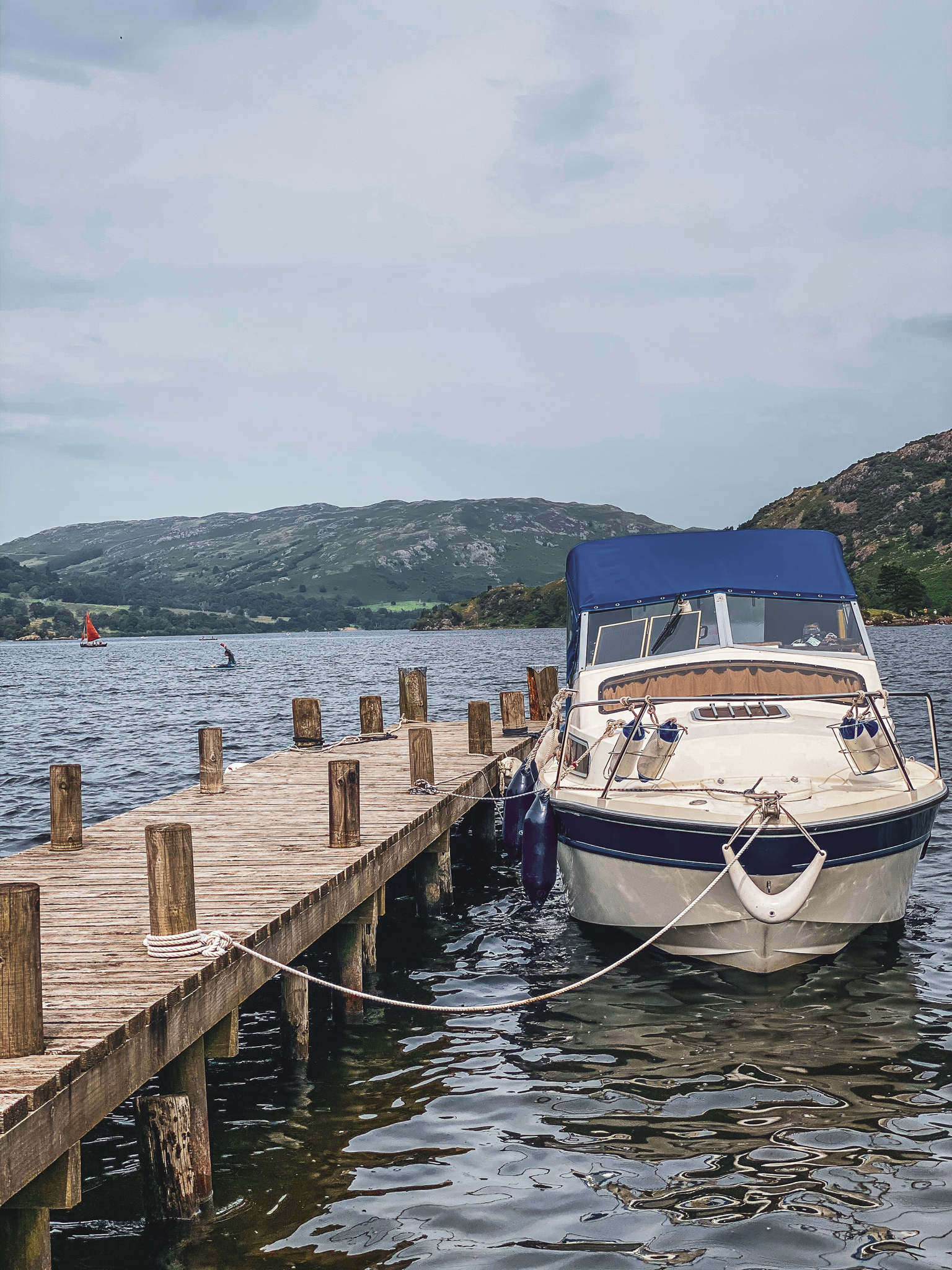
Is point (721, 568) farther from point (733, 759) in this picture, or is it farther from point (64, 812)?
point (64, 812)

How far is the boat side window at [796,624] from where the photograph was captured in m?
12.4

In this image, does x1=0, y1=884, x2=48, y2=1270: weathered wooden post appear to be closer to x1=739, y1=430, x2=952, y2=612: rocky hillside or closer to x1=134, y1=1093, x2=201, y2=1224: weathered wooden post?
x1=134, y1=1093, x2=201, y2=1224: weathered wooden post

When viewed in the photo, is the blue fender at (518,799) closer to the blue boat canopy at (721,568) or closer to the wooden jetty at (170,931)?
the wooden jetty at (170,931)

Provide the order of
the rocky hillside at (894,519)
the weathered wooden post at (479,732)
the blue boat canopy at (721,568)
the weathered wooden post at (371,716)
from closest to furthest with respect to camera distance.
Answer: the blue boat canopy at (721,568)
the weathered wooden post at (479,732)
the weathered wooden post at (371,716)
the rocky hillside at (894,519)

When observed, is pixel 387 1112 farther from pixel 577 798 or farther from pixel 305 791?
pixel 305 791

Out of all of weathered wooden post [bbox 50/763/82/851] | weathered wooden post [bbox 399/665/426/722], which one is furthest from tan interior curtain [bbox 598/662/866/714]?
weathered wooden post [bbox 399/665/426/722]

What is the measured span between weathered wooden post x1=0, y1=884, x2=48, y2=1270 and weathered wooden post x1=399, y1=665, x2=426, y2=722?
17.4 metres

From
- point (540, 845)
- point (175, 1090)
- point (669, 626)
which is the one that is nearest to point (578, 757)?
point (540, 845)

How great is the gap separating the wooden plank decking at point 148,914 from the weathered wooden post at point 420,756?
0.29 metres

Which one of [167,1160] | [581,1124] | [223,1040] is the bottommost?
[581,1124]

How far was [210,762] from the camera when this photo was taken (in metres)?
14.7

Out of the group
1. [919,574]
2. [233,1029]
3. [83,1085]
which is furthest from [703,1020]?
[919,574]

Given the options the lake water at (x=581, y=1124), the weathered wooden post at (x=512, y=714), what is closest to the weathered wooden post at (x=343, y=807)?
the lake water at (x=581, y=1124)

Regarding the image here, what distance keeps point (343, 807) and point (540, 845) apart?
7.42 ft
